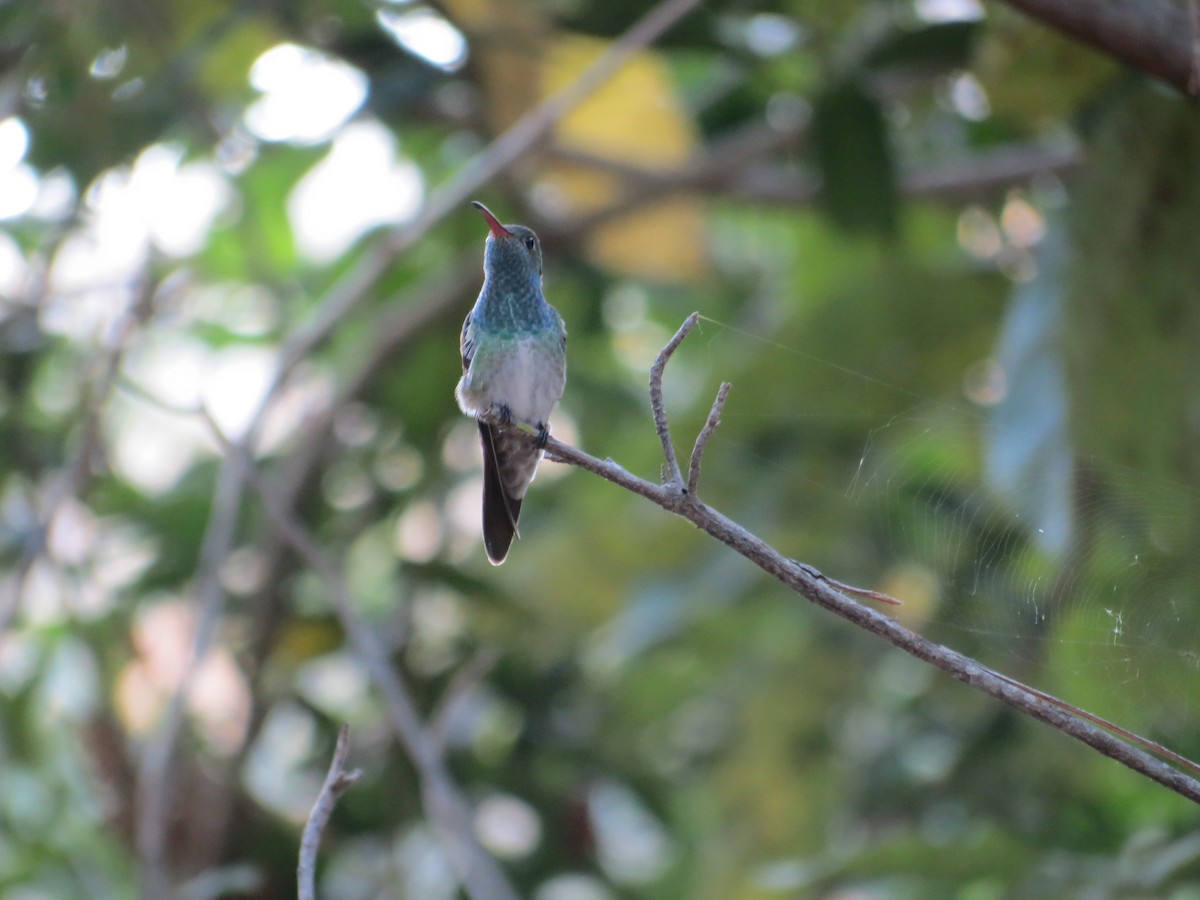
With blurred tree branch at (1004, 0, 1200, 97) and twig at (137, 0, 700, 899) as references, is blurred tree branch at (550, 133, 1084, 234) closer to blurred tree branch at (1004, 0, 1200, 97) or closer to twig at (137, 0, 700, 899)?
twig at (137, 0, 700, 899)

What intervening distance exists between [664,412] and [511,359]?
47.4 inches

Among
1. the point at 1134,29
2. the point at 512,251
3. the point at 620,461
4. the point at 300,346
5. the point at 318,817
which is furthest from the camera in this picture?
the point at 620,461

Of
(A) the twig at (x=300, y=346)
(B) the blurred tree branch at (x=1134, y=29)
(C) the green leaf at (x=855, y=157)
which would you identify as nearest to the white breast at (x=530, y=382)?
(A) the twig at (x=300, y=346)

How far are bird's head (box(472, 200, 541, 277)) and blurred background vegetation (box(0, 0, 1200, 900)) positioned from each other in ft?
2.49

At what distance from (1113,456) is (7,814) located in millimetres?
3371

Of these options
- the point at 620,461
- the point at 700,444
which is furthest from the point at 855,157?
the point at 700,444

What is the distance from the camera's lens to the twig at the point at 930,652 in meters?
1.25

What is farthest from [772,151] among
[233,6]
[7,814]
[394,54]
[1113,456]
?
[7,814]

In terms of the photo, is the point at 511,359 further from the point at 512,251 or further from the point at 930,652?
the point at 930,652

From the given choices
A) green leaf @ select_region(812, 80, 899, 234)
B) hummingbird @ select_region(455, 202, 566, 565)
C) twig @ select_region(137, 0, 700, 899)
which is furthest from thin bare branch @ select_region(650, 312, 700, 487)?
green leaf @ select_region(812, 80, 899, 234)

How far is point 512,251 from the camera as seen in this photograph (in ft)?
8.06

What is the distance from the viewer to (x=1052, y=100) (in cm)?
301

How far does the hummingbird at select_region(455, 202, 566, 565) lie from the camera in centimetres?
240

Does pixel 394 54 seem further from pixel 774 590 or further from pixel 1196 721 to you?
pixel 1196 721
